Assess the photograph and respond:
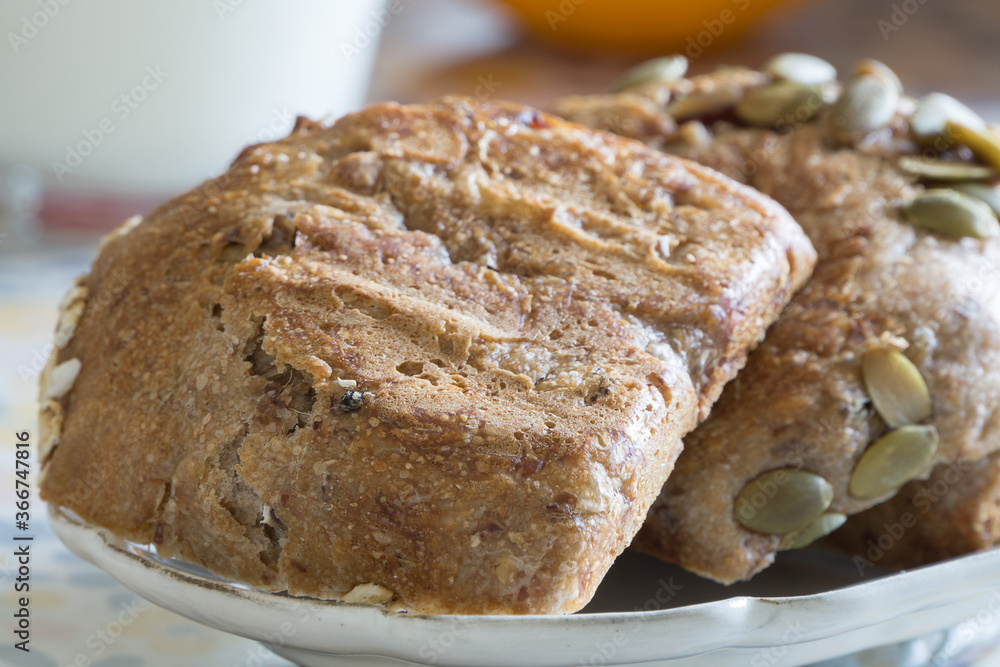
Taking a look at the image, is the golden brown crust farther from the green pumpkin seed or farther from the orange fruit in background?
the orange fruit in background

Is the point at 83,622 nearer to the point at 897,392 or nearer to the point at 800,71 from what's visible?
the point at 897,392

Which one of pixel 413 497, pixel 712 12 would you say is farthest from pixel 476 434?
pixel 712 12

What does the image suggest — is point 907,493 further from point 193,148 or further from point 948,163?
point 193,148

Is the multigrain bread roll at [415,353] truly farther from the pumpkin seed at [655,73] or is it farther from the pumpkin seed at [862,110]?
the pumpkin seed at [655,73]

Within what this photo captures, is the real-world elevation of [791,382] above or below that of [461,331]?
below

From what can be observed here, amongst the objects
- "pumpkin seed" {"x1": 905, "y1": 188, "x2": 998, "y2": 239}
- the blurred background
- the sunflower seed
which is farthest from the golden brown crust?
the blurred background

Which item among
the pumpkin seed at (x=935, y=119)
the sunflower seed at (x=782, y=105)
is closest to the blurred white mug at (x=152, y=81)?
the sunflower seed at (x=782, y=105)

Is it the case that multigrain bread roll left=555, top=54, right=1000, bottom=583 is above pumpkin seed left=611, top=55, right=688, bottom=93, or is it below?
below
